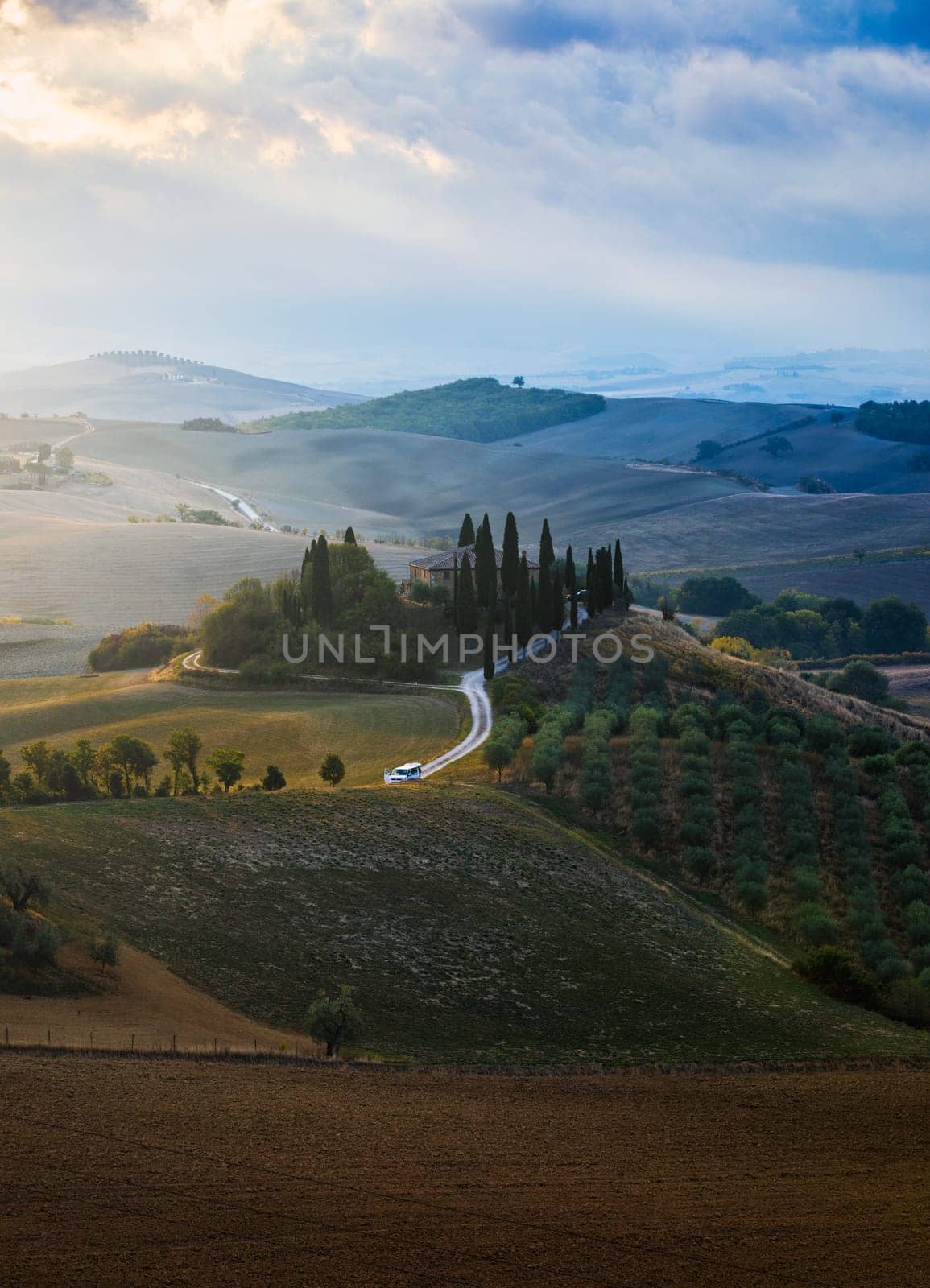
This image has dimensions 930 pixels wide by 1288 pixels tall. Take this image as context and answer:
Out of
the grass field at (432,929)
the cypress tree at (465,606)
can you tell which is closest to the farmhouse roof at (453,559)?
the cypress tree at (465,606)

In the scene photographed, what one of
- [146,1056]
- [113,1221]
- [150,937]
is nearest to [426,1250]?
[113,1221]

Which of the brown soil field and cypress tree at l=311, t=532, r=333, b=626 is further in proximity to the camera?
cypress tree at l=311, t=532, r=333, b=626

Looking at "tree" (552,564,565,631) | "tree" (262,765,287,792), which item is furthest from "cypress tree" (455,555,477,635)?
A: "tree" (262,765,287,792)

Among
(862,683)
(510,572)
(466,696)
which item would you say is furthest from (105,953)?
(862,683)

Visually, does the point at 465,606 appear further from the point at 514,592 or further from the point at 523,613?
the point at 523,613

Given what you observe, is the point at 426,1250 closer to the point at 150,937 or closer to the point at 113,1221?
the point at 113,1221

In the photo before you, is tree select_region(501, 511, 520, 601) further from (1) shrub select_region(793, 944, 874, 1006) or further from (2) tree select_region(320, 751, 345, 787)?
(1) shrub select_region(793, 944, 874, 1006)
